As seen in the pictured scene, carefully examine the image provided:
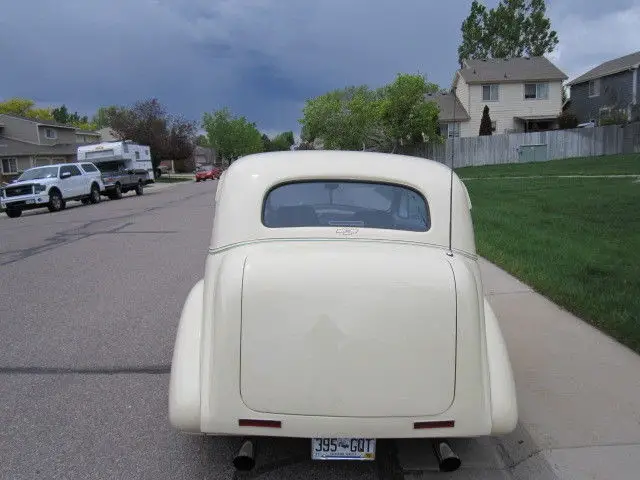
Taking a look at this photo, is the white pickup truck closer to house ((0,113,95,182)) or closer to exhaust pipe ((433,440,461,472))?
exhaust pipe ((433,440,461,472))

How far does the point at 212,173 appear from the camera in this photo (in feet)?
190

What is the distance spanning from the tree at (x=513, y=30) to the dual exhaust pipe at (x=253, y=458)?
6940cm

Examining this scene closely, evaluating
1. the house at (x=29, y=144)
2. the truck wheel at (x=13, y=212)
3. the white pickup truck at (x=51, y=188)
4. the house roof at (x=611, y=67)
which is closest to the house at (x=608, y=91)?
the house roof at (x=611, y=67)

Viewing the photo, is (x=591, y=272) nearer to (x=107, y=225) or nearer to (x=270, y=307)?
(x=270, y=307)

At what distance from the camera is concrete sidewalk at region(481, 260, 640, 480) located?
135 inches

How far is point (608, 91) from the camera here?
46.0 metres

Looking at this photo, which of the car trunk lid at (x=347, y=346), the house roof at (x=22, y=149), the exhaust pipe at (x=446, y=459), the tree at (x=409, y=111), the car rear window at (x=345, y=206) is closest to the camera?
the car trunk lid at (x=347, y=346)

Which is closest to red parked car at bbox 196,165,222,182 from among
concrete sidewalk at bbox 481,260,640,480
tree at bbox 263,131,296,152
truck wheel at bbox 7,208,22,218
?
truck wheel at bbox 7,208,22,218

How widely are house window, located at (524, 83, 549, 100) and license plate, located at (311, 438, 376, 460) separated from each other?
49.8 meters

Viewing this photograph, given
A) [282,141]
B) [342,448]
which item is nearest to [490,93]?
[342,448]

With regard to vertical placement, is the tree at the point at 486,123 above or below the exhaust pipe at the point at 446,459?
above

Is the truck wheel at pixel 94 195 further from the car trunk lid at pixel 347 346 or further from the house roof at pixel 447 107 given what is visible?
the house roof at pixel 447 107

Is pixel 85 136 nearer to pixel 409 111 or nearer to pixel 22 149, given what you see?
pixel 22 149

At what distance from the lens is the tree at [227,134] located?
103m
